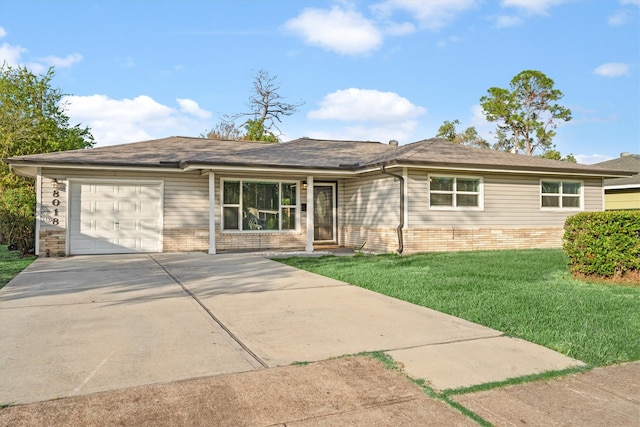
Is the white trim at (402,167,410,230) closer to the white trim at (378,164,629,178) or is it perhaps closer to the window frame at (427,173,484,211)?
the white trim at (378,164,629,178)

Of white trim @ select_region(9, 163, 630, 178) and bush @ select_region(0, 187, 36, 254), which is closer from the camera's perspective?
white trim @ select_region(9, 163, 630, 178)

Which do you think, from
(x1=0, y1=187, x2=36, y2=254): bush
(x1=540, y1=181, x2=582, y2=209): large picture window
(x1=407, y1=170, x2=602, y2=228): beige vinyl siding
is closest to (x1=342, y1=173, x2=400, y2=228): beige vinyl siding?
(x1=407, y1=170, x2=602, y2=228): beige vinyl siding

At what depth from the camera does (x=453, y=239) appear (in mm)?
13703

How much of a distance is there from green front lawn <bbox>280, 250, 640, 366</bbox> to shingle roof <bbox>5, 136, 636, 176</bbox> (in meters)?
3.35

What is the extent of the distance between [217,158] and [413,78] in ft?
34.4

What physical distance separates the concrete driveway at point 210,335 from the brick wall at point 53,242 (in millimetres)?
4936

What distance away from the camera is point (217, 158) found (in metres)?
13.2

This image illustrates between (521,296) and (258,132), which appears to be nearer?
(521,296)

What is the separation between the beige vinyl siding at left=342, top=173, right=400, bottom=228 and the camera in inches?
529

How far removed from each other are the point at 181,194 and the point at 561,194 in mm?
12693

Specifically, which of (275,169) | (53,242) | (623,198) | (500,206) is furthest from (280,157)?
(623,198)

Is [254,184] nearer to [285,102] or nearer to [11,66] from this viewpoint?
[11,66]

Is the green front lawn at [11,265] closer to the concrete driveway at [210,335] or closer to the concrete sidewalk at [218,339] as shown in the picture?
the concrete driveway at [210,335]

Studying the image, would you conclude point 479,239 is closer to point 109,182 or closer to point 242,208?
point 242,208
